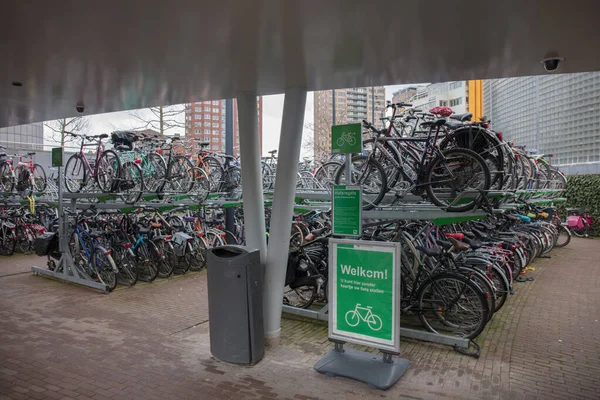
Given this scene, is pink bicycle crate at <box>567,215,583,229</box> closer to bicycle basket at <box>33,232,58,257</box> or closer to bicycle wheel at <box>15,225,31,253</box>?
bicycle basket at <box>33,232,58,257</box>

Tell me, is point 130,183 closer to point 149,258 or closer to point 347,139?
point 149,258

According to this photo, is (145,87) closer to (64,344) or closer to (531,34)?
(64,344)

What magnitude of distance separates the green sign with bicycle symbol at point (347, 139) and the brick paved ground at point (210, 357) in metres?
2.24

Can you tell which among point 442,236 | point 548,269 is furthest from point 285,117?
point 548,269

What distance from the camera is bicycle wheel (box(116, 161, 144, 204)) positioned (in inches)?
289

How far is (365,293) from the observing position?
404 cm

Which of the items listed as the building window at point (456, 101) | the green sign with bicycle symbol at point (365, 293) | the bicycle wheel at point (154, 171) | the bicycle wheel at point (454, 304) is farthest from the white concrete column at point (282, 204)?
the building window at point (456, 101)

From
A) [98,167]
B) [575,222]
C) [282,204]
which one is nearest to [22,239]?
[98,167]

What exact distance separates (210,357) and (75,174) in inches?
232

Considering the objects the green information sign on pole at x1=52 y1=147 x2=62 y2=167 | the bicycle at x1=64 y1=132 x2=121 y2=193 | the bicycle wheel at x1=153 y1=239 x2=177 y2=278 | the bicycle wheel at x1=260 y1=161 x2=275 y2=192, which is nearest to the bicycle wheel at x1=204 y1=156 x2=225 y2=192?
the bicycle wheel at x1=260 y1=161 x2=275 y2=192

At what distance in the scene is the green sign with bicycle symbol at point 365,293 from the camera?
3.87 metres

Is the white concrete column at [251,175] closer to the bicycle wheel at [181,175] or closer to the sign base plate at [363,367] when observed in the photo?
the sign base plate at [363,367]

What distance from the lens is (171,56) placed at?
151 inches

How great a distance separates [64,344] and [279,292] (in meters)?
2.55
